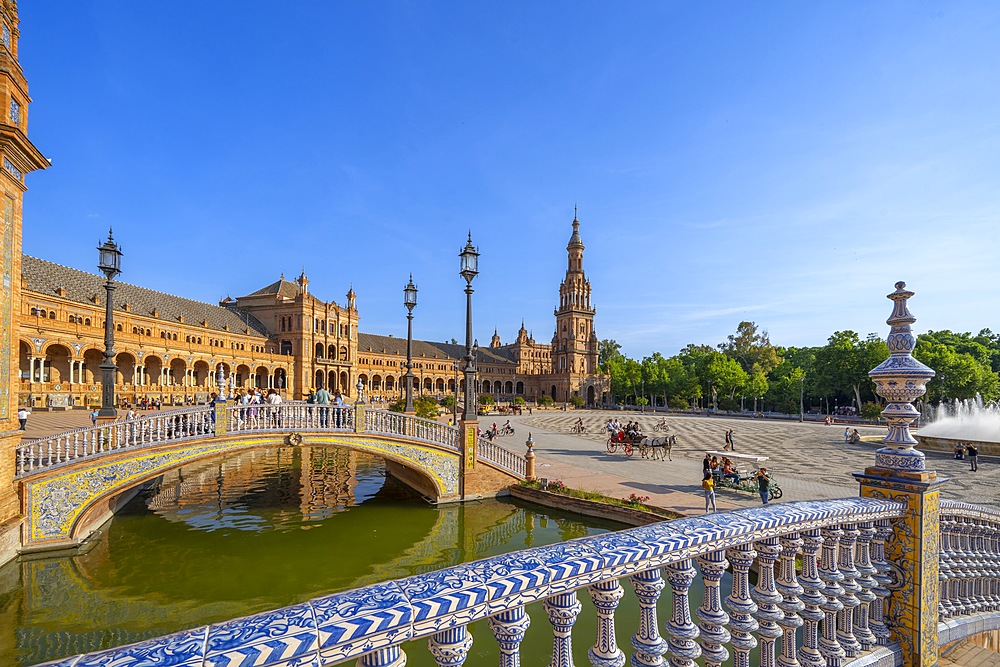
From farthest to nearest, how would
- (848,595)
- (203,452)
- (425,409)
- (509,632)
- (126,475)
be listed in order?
(425,409)
(203,452)
(126,475)
(848,595)
(509,632)

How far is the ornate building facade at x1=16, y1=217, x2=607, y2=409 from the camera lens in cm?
3903

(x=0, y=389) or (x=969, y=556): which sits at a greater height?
(x=0, y=389)

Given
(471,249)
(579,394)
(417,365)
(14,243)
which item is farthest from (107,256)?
(579,394)

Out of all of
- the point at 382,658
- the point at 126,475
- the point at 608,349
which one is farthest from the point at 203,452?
the point at 608,349

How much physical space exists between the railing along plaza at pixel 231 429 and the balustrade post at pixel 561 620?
46.1 ft

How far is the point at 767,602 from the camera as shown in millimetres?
2896

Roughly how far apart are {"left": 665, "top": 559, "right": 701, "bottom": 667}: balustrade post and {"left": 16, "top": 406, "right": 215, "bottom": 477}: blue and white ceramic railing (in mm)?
14850

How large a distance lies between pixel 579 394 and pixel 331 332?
5044 cm

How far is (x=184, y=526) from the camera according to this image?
14242 mm


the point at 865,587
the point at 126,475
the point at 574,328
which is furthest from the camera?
the point at 574,328

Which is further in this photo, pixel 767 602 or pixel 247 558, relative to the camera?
pixel 247 558

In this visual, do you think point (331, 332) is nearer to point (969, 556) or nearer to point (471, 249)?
point (471, 249)

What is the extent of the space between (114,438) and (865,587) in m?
16.8

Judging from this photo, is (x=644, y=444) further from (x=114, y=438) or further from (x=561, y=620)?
(x=561, y=620)
